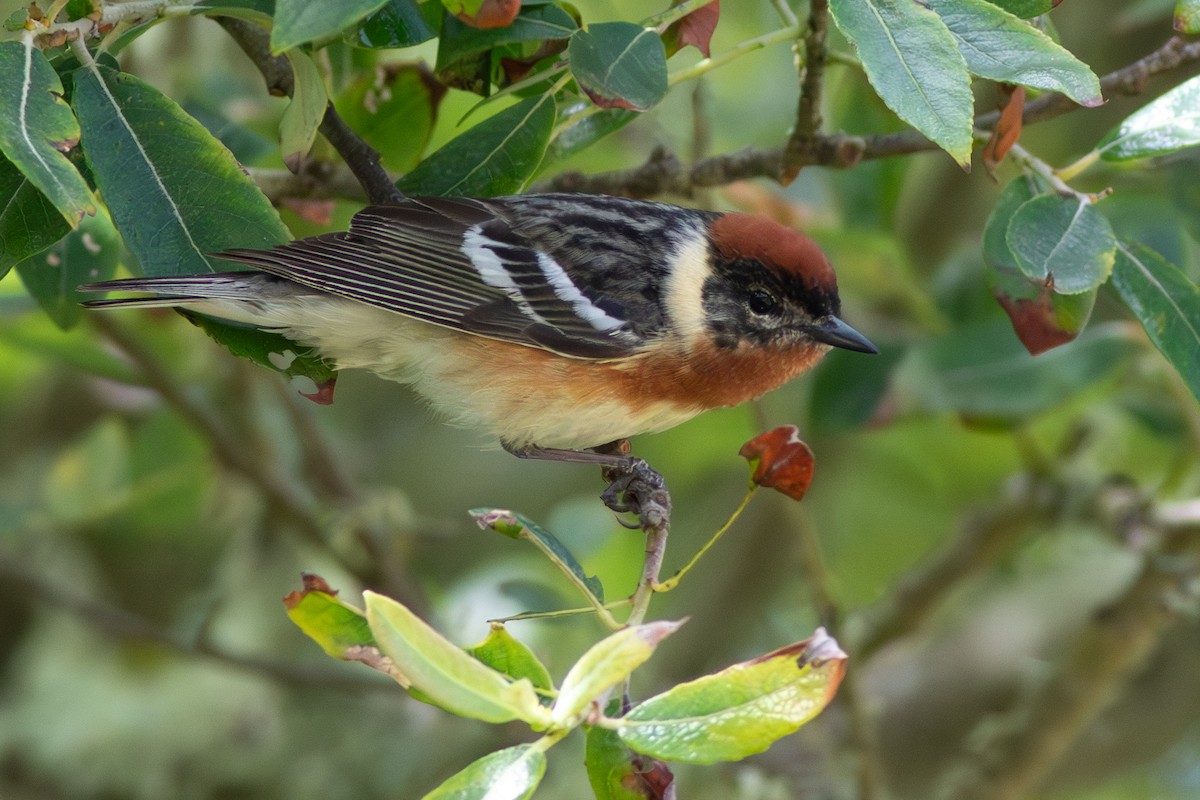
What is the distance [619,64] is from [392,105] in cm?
71

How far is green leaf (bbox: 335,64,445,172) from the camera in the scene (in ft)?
8.28

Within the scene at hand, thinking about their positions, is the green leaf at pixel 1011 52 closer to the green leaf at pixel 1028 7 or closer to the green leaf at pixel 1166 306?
the green leaf at pixel 1028 7

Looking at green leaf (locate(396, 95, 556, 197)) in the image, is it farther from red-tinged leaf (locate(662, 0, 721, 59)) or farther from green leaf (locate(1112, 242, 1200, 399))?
green leaf (locate(1112, 242, 1200, 399))

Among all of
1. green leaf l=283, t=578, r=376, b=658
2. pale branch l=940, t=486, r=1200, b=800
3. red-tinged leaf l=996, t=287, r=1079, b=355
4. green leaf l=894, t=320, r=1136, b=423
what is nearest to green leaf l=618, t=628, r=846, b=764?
green leaf l=283, t=578, r=376, b=658

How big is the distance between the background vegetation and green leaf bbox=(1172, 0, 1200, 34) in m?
0.60

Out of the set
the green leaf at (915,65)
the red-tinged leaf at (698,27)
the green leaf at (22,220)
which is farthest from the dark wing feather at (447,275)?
the green leaf at (915,65)

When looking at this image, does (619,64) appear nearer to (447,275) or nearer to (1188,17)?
(447,275)

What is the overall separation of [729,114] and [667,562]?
71.2 inches

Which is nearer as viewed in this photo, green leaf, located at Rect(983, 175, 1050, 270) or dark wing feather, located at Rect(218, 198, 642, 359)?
green leaf, located at Rect(983, 175, 1050, 270)

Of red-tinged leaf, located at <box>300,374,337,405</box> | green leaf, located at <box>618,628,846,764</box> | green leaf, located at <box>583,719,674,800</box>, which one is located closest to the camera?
green leaf, located at <box>618,628,846,764</box>

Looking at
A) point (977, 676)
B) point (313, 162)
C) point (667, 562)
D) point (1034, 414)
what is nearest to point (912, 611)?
point (977, 676)

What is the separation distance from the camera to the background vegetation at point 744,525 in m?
3.44

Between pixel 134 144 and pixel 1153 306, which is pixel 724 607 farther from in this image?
pixel 134 144

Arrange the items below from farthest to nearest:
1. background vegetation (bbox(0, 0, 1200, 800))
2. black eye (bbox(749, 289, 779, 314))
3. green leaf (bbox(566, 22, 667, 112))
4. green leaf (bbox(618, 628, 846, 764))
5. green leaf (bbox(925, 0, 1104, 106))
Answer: background vegetation (bbox(0, 0, 1200, 800)) → black eye (bbox(749, 289, 779, 314)) → green leaf (bbox(566, 22, 667, 112)) → green leaf (bbox(925, 0, 1104, 106)) → green leaf (bbox(618, 628, 846, 764))
